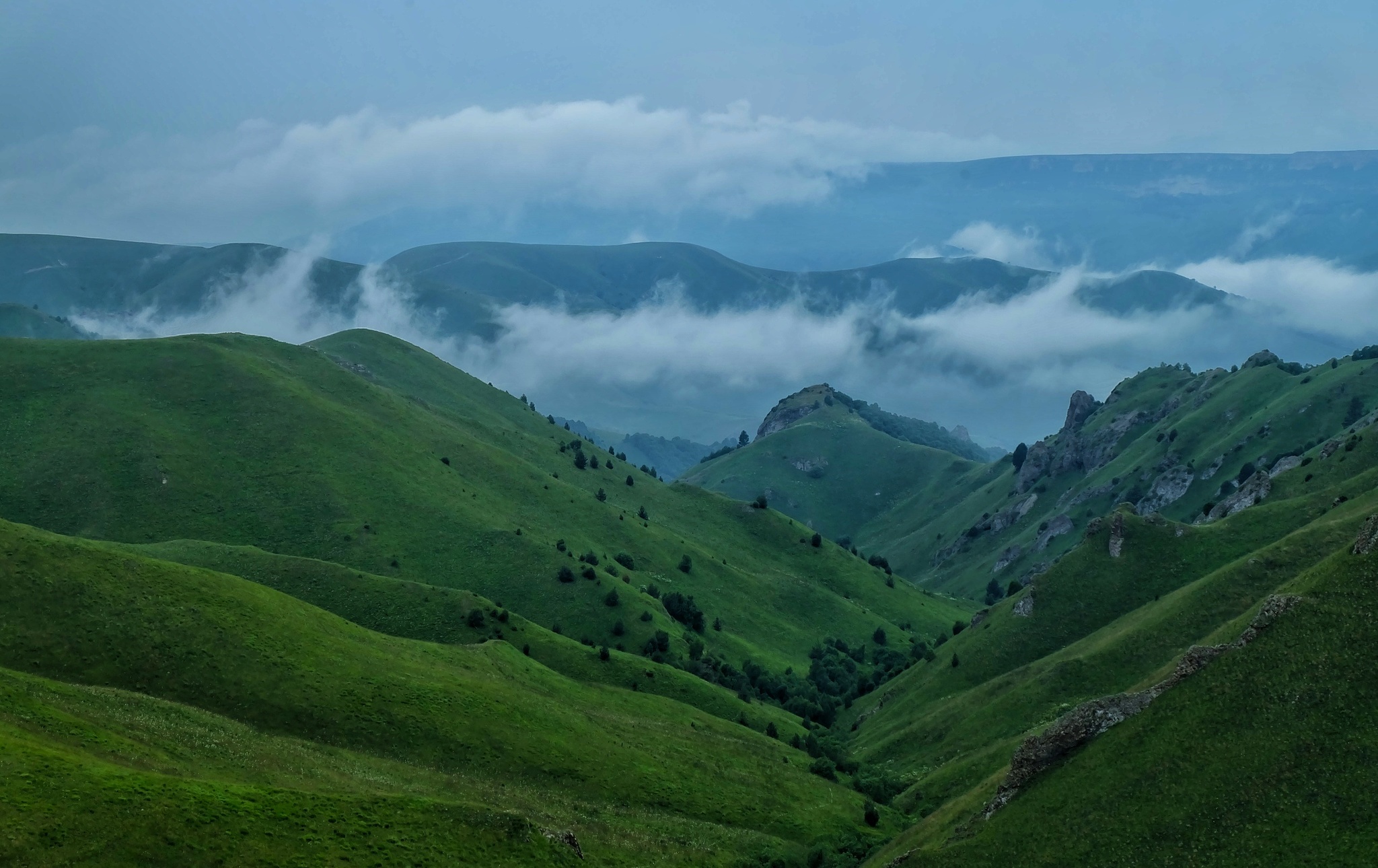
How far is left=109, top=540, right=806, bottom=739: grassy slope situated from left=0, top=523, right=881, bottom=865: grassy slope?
21647mm

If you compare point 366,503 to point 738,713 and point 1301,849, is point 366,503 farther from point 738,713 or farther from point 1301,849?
point 1301,849

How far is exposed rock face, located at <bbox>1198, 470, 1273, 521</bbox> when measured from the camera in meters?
168

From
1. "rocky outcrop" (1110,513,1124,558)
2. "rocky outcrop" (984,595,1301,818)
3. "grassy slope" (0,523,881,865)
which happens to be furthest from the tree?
"rocky outcrop" (1110,513,1124,558)

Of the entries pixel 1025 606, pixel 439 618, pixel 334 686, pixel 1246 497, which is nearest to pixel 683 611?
pixel 439 618

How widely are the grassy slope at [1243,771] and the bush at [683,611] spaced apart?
10873 centimetres

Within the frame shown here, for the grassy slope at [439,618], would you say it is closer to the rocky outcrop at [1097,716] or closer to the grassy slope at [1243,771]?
the rocky outcrop at [1097,716]

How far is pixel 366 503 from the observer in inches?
7032

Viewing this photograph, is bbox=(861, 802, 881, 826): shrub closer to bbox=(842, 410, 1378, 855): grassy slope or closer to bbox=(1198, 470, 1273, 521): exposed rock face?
bbox=(842, 410, 1378, 855): grassy slope

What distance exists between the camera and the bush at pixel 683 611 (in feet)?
579

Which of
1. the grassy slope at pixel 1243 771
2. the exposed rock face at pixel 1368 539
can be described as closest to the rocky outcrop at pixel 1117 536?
the grassy slope at pixel 1243 771

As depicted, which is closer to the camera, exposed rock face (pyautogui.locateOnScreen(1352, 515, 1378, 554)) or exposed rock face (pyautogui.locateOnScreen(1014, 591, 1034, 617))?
exposed rock face (pyautogui.locateOnScreen(1352, 515, 1378, 554))

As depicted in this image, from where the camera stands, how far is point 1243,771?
5697 cm

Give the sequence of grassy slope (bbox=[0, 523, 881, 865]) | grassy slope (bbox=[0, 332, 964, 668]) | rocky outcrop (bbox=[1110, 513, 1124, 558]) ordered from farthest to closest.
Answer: grassy slope (bbox=[0, 332, 964, 668]), rocky outcrop (bbox=[1110, 513, 1124, 558]), grassy slope (bbox=[0, 523, 881, 865])

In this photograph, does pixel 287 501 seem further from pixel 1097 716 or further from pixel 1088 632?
pixel 1097 716
